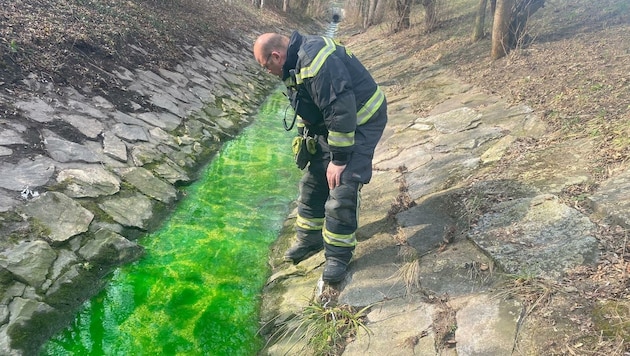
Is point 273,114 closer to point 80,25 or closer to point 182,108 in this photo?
point 182,108

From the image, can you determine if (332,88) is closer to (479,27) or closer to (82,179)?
(82,179)

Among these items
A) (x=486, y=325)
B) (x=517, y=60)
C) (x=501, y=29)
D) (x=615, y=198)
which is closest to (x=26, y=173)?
(x=486, y=325)

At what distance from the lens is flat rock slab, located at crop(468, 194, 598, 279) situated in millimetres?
2660

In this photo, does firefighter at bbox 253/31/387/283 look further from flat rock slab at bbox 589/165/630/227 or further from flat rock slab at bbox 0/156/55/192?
flat rock slab at bbox 0/156/55/192

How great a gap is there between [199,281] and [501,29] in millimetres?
6921

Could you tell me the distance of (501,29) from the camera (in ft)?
25.7

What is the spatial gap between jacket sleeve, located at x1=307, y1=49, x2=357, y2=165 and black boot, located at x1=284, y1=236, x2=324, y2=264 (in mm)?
1163

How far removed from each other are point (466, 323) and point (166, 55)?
23.1 ft

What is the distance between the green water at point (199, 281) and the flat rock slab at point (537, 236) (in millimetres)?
1799

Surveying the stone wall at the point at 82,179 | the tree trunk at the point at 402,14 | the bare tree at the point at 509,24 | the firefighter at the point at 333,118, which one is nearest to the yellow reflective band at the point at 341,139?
the firefighter at the point at 333,118

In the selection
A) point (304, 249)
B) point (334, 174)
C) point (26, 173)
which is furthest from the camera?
point (26, 173)

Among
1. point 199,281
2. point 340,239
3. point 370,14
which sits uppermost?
point 340,239

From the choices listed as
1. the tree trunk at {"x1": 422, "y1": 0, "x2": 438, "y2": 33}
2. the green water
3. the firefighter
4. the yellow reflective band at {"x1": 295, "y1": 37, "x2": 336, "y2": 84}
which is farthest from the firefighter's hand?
the tree trunk at {"x1": 422, "y1": 0, "x2": 438, "y2": 33}

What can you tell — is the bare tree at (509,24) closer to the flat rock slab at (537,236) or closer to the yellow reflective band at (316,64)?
the flat rock slab at (537,236)
